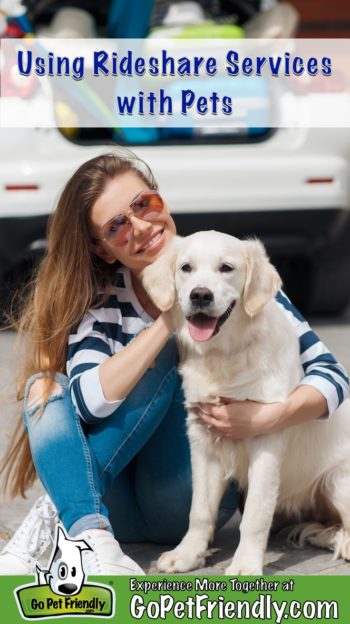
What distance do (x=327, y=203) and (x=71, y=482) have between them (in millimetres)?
3089

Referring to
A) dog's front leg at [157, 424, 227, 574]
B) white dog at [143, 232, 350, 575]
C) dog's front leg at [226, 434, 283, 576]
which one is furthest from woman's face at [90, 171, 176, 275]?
dog's front leg at [226, 434, 283, 576]

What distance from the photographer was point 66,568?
2615 mm

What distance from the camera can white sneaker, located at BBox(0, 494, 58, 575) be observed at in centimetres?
295

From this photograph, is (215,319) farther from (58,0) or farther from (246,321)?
(58,0)

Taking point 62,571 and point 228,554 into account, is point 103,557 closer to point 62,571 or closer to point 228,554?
point 62,571

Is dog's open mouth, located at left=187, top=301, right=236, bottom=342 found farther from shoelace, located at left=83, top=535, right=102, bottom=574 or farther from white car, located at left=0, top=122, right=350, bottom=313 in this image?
white car, located at left=0, top=122, right=350, bottom=313

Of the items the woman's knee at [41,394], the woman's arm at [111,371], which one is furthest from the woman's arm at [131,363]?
the woman's knee at [41,394]

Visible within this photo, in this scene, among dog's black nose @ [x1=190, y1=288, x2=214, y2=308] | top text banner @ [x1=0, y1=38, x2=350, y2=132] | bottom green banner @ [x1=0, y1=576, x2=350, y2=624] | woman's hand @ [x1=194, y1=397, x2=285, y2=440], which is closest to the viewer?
bottom green banner @ [x1=0, y1=576, x2=350, y2=624]

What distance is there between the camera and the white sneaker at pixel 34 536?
2945 millimetres

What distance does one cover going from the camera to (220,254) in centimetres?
286

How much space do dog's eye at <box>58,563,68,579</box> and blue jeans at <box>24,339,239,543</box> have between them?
0.17 m

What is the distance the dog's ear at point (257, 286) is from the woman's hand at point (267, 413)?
0.83 ft

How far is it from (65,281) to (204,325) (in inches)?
19.4

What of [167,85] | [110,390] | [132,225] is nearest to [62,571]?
[110,390]
